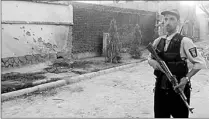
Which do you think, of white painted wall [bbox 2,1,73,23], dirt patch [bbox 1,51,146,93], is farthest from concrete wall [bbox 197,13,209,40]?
white painted wall [bbox 2,1,73,23]

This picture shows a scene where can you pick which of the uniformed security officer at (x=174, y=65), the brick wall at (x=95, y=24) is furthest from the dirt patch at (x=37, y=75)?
the uniformed security officer at (x=174, y=65)

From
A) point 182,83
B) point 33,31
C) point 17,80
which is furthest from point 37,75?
point 182,83

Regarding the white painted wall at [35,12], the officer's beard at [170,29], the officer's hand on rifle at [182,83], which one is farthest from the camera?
the white painted wall at [35,12]

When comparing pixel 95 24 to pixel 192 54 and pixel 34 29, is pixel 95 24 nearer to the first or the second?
pixel 34 29

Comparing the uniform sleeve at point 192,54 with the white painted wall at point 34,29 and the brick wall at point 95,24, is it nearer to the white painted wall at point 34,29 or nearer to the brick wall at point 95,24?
the white painted wall at point 34,29

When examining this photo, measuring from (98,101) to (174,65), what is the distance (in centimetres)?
251

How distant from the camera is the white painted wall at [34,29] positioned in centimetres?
763

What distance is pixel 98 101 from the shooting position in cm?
479

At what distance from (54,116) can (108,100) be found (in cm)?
134

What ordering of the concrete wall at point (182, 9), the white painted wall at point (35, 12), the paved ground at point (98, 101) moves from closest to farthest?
the paved ground at point (98, 101) < the white painted wall at point (35, 12) < the concrete wall at point (182, 9)

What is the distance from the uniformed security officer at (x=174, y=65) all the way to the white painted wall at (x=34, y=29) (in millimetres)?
6246

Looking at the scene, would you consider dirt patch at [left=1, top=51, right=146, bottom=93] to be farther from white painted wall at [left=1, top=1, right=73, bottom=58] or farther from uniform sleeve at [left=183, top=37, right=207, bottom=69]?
uniform sleeve at [left=183, top=37, right=207, bottom=69]

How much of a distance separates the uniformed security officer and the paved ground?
142 centimetres

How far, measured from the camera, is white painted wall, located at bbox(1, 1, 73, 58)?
7629 millimetres
